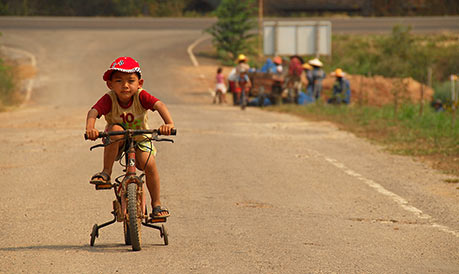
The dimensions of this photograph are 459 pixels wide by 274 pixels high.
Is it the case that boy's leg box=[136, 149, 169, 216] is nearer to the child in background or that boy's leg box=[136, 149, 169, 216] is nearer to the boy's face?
the boy's face

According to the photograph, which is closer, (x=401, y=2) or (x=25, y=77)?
(x=25, y=77)

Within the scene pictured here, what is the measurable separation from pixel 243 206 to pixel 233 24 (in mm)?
35960

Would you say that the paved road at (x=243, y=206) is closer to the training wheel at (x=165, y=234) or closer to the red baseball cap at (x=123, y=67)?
the training wheel at (x=165, y=234)

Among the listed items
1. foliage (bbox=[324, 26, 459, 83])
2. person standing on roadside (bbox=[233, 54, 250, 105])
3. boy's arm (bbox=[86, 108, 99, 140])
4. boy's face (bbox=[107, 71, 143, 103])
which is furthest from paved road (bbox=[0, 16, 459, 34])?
boy's arm (bbox=[86, 108, 99, 140])

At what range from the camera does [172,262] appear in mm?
6430

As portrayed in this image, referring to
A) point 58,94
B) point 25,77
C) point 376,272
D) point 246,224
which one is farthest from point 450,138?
point 25,77

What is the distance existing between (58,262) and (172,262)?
0.89 metres

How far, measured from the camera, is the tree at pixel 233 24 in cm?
4406

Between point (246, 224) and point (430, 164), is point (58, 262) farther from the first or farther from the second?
point (430, 164)

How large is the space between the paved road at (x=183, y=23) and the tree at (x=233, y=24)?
9537 millimetres

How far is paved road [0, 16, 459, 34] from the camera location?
5309 centimetres

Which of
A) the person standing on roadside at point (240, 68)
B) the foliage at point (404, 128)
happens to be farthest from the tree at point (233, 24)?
the foliage at point (404, 128)

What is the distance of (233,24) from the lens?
44.5 metres

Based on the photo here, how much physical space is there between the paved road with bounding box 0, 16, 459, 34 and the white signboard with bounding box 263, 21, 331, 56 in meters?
14.7
